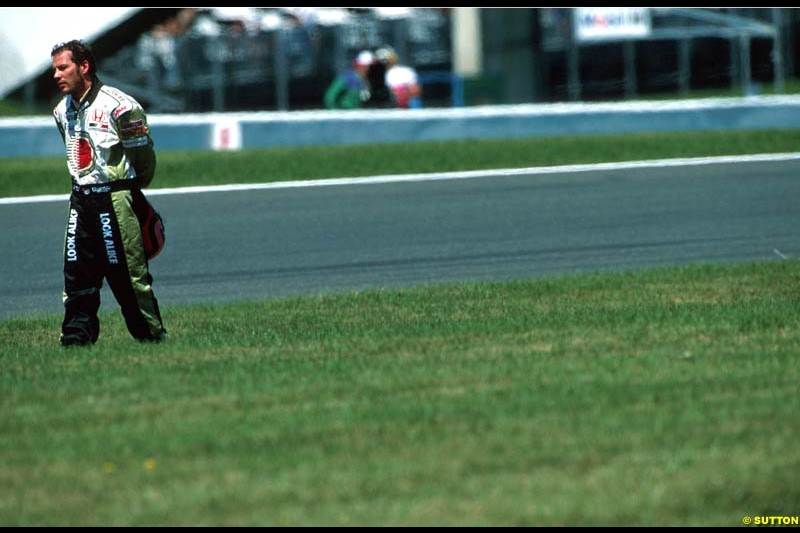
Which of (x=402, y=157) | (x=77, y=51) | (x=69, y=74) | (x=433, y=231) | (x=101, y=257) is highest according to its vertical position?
(x=77, y=51)

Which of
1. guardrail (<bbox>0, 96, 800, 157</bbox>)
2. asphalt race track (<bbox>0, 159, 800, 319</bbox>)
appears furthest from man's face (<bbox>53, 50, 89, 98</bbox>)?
guardrail (<bbox>0, 96, 800, 157</bbox>)

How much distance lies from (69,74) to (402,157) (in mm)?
11594

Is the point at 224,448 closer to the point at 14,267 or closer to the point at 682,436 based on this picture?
the point at 682,436

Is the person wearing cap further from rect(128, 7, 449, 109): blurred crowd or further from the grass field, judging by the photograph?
the grass field

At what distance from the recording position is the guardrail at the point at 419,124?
20266 millimetres

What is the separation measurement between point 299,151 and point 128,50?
11.4 m

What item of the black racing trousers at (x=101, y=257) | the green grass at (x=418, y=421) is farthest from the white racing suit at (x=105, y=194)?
the green grass at (x=418, y=421)

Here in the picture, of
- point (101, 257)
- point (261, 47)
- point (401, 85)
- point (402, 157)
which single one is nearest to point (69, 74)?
point (101, 257)

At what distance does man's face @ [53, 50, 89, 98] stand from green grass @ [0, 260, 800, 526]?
4.52 feet

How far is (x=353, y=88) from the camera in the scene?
28.1 meters

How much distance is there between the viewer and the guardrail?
66.5ft

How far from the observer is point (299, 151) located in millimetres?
19766

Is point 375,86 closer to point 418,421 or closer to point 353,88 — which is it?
point 353,88

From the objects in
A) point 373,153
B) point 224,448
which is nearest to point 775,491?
point 224,448
